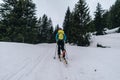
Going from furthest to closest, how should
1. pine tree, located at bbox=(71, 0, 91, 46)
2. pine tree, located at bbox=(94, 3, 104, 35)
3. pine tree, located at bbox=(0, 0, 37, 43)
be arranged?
pine tree, located at bbox=(94, 3, 104, 35) < pine tree, located at bbox=(71, 0, 91, 46) < pine tree, located at bbox=(0, 0, 37, 43)

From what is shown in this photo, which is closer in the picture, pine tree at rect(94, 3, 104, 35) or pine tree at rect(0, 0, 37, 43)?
pine tree at rect(0, 0, 37, 43)

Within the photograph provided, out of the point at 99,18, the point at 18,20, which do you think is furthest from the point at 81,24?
the point at 99,18

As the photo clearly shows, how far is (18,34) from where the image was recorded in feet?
105

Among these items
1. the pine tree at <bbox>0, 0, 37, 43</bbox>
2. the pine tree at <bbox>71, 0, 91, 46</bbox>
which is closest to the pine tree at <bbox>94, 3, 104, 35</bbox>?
the pine tree at <bbox>71, 0, 91, 46</bbox>

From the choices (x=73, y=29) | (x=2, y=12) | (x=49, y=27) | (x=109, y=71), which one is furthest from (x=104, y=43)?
(x=49, y=27)

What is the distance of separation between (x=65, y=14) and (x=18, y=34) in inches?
1494

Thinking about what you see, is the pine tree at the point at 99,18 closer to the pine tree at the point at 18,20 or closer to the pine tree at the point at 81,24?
the pine tree at the point at 81,24

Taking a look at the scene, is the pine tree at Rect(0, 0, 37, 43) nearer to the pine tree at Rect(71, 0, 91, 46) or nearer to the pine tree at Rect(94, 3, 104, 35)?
the pine tree at Rect(71, 0, 91, 46)

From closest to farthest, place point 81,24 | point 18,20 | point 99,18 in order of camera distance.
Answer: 1. point 18,20
2. point 81,24
3. point 99,18

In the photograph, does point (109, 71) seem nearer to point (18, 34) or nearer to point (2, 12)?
point (18, 34)

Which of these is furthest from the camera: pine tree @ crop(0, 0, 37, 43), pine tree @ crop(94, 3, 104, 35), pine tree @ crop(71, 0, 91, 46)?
pine tree @ crop(94, 3, 104, 35)

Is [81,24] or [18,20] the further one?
[81,24]

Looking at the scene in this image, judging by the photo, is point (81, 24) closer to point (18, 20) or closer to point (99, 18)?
point (18, 20)

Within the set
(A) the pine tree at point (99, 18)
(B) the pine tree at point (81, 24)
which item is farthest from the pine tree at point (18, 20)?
(A) the pine tree at point (99, 18)
